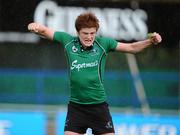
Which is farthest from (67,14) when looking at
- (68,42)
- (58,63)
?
(68,42)

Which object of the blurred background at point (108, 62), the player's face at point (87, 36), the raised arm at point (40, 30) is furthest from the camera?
the blurred background at point (108, 62)

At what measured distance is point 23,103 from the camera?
519 inches

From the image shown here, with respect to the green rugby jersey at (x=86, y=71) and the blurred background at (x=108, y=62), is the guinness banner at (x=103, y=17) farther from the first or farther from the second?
the green rugby jersey at (x=86, y=71)

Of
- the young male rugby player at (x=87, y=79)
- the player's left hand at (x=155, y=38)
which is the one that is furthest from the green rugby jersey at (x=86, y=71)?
the player's left hand at (x=155, y=38)

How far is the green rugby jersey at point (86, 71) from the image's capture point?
6695 millimetres

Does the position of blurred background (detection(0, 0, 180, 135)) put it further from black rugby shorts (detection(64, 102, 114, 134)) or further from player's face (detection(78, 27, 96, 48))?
player's face (detection(78, 27, 96, 48))

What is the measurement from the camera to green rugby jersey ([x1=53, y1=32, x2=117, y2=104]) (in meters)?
6.70

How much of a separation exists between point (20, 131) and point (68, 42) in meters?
3.03

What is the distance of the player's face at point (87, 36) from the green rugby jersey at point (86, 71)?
71 mm

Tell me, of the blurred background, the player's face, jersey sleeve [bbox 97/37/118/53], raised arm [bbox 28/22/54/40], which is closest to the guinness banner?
the blurred background

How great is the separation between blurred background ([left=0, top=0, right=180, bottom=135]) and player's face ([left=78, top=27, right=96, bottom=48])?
637 cm

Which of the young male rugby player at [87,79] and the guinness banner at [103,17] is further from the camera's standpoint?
the guinness banner at [103,17]

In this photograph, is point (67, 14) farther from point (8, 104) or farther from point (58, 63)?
point (8, 104)

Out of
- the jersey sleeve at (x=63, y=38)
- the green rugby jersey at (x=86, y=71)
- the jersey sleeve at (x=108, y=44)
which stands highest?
the jersey sleeve at (x=63, y=38)
